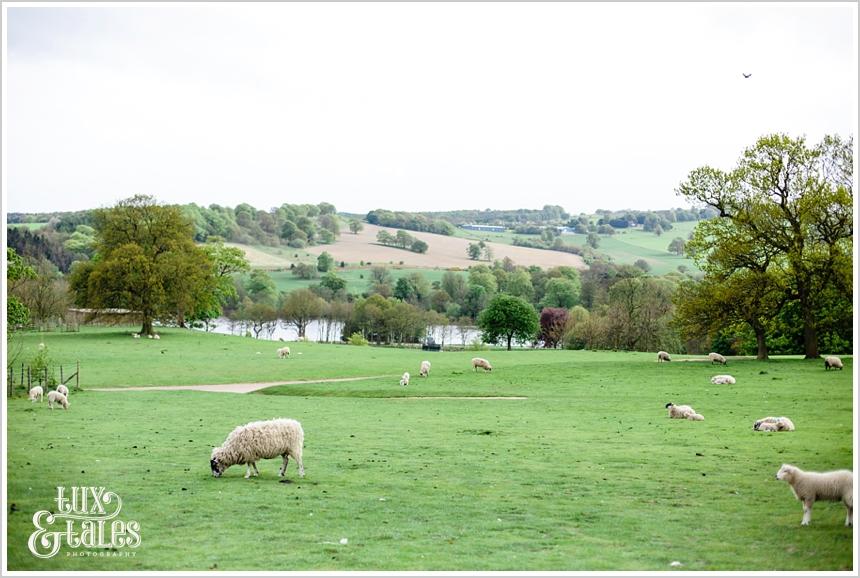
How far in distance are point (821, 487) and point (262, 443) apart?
850 cm

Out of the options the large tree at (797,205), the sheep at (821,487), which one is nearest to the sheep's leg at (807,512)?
the sheep at (821,487)

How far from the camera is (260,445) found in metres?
14.6

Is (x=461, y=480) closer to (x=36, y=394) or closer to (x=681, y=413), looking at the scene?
(x=681, y=413)

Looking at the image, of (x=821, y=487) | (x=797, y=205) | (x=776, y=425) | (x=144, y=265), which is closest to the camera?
(x=821, y=487)

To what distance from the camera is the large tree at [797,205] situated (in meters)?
33.2

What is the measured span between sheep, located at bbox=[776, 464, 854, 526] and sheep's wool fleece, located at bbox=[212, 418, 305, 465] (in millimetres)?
7628

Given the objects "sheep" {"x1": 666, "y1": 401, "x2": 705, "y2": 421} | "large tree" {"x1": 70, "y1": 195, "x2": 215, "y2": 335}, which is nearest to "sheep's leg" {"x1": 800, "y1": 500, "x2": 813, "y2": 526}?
"sheep" {"x1": 666, "y1": 401, "x2": 705, "y2": 421}

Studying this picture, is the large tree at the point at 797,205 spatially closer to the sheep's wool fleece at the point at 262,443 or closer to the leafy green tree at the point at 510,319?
the sheep's wool fleece at the point at 262,443

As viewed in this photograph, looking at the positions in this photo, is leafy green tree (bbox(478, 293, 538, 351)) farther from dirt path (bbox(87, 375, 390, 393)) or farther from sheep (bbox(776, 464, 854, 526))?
sheep (bbox(776, 464, 854, 526))

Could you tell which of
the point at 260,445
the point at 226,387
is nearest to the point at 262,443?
the point at 260,445

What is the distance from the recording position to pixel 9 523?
12242 millimetres

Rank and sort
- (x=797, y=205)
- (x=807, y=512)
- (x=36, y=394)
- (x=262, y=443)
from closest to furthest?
(x=807, y=512), (x=262, y=443), (x=36, y=394), (x=797, y=205)

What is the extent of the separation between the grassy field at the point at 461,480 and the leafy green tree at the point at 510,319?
145ft

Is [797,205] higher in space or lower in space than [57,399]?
higher
